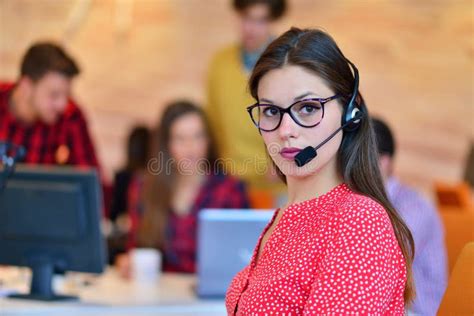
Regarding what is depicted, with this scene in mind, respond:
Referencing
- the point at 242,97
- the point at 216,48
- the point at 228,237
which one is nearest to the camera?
the point at 228,237

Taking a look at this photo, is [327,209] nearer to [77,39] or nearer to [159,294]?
[159,294]

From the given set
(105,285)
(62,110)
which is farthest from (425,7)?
(105,285)

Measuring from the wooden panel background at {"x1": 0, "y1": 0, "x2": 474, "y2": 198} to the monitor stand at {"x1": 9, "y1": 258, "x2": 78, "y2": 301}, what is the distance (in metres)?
3.01

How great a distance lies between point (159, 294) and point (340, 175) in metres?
1.66

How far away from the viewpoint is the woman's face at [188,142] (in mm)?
3846

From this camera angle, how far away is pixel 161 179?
151 inches

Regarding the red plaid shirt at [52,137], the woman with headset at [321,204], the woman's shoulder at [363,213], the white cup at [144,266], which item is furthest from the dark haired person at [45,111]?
the woman's shoulder at [363,213]

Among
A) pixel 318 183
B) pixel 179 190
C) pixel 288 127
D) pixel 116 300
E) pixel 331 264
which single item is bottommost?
pixel 116 300

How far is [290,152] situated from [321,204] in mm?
111

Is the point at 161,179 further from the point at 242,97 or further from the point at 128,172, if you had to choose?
the point at 128,172

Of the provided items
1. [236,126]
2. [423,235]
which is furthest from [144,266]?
[236,126]

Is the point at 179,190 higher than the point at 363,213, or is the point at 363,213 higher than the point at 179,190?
the point at 363,213

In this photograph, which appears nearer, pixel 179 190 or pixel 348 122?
pixel 348 122

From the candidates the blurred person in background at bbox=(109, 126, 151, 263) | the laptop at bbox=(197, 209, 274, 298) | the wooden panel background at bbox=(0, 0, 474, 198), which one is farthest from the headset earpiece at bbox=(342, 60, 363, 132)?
the wooden panel background at bbox=(0, 0, 474, 198)
